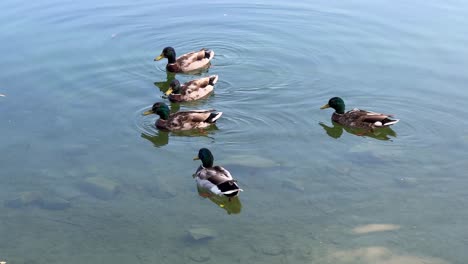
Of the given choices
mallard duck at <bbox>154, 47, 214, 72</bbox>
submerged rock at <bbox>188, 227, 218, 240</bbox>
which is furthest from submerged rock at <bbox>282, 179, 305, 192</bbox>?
mallard duck at <bbox>154, 47, 214, 72</bbox>

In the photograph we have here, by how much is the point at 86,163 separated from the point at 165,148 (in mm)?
1559

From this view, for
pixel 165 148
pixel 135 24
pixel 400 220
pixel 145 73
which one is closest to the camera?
pixel 400 220

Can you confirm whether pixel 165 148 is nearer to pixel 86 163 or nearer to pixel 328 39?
pixel 86 163

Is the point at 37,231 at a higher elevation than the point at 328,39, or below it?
below

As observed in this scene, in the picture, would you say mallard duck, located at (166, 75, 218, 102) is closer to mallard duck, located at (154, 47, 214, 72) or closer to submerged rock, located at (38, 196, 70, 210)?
mallard duck, located at (154, 47, 214, 72)

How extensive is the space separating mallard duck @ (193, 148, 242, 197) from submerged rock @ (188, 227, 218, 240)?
0.97 metres

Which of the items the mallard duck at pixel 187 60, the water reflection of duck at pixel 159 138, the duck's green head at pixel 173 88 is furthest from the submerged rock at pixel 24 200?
the mallard duck at pixel 187 60

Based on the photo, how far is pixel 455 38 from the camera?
17.5 m

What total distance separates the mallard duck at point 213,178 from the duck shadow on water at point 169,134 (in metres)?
1.67

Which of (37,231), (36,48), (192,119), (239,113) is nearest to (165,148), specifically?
(192,119)

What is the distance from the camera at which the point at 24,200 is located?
1057 cm

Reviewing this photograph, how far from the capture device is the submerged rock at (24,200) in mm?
10500

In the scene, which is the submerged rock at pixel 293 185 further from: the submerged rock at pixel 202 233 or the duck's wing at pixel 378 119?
the duck's wing at pixel 378 119

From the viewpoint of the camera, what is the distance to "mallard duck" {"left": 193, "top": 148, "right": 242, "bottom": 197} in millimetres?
10383
